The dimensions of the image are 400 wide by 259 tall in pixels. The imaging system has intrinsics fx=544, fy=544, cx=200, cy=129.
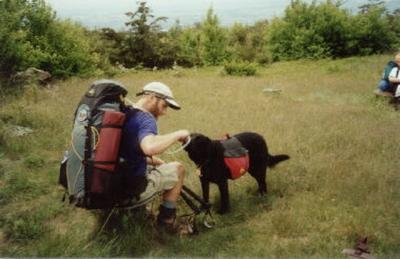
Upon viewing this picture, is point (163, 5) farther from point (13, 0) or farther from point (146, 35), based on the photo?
point (13, 0)

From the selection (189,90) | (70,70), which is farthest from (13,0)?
(189,90)

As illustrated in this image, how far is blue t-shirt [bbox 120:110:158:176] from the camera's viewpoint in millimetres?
4180

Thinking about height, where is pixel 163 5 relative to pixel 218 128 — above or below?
above

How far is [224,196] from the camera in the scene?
5.38 m

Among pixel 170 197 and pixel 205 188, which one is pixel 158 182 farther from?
pixel 205 188

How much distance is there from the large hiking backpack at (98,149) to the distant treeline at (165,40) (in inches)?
42.6

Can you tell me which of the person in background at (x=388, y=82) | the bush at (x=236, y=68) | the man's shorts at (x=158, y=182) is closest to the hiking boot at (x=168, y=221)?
the man's shorts at (x=158, y=182)

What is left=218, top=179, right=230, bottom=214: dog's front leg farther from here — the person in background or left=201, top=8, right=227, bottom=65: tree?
the person in background

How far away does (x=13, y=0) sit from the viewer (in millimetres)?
5965

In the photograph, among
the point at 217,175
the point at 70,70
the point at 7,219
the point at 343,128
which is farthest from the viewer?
the point at 343,128

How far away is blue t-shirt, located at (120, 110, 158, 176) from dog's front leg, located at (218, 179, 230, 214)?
1075 millimetres

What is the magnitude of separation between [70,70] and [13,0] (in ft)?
3.46


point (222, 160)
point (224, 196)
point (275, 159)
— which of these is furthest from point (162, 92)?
point (275, 159)

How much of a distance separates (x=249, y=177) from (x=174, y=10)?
7.14ft
